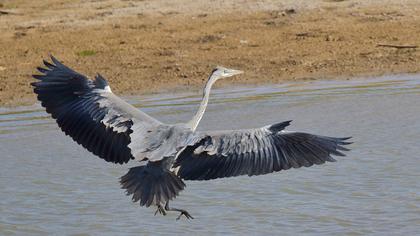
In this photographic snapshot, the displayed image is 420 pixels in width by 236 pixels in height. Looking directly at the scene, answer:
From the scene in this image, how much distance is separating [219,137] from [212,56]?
21.8 ft

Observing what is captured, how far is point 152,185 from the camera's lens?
5.70 m

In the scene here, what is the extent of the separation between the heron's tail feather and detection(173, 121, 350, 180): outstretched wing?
0.23 feet

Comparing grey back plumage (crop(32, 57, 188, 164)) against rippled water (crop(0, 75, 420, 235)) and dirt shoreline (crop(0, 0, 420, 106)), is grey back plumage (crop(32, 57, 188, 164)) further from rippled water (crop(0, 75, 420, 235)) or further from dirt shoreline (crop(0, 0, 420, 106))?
dirt shoreline (crop(0, 0, 420, 106))

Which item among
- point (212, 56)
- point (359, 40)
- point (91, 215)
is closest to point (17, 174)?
point (91, 215)

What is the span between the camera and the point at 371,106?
9.90m

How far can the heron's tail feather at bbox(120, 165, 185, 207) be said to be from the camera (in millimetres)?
5648

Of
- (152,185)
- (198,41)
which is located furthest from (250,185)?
(198,41)

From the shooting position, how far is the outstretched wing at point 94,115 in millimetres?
6195

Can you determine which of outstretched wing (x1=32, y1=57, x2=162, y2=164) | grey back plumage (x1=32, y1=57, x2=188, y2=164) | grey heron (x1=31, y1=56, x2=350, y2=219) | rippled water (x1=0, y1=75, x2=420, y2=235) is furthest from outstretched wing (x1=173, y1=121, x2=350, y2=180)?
rippled water (x1=0, y1=75, x2=420, y2=235)

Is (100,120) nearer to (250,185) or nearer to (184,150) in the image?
(184,150)

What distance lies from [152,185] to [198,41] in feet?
24.2

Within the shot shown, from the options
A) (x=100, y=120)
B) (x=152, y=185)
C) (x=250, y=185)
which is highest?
(x=100, y=120)

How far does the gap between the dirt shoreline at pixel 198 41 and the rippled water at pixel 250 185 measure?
1463 mm

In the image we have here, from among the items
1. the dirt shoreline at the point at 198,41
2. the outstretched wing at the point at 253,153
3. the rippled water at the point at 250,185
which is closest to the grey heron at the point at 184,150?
the outstretched wing at the point at 253,153
